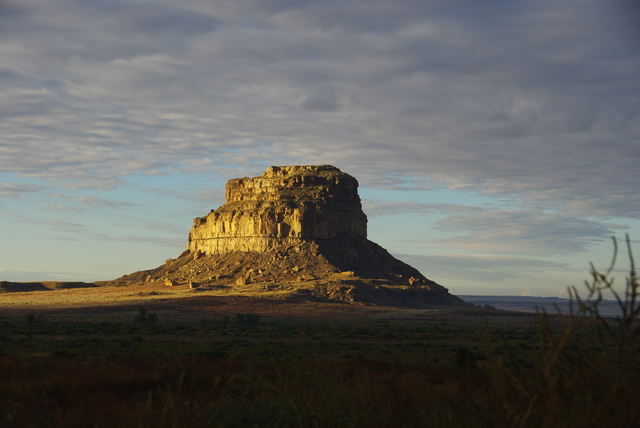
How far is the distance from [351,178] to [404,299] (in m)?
30.2

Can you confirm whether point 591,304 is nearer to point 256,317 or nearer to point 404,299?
point 256,317

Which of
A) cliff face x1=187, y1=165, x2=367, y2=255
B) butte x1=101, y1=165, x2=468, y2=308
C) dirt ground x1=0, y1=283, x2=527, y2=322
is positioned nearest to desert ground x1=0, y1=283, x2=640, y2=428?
dirt ground x1=0, y1=283, x2=527, y2=322

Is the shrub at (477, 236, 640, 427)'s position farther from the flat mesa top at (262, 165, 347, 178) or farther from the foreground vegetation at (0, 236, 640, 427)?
the flat mesa top at (262, 165, 347, 178)

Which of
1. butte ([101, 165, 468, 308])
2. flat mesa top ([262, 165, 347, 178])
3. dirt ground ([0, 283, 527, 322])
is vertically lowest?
dirt ground ([0, 283, 527, 322])

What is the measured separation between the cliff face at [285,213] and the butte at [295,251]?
0.64 feet

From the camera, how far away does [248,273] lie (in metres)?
108

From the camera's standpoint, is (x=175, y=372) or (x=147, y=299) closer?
(x=175, y=372)

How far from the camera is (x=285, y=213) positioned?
115 m

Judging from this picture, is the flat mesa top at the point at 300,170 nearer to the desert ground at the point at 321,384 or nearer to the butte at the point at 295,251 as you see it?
the butte at the point at 295,251

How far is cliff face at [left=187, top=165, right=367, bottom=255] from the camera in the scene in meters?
114

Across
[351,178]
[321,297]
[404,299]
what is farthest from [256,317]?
[351,178]

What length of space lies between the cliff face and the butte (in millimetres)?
195

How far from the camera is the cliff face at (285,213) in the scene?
113812mm

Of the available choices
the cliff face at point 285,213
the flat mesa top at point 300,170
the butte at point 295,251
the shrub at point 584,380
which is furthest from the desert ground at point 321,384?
the flat mesa top at point 300,170
